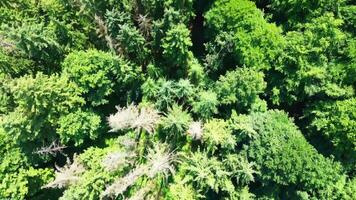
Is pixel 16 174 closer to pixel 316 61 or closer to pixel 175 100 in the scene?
pixel 175 100

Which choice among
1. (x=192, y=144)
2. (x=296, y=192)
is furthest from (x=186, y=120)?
(x=296, y=192)

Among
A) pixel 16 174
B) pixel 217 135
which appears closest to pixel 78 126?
pixel 16 174

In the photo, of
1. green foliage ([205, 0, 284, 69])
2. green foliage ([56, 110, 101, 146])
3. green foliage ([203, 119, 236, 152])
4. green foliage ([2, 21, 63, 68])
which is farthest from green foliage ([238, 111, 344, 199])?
green foliage ([2, 21, 63, 68])

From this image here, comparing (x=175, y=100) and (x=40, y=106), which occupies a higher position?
(x=175, y=100)

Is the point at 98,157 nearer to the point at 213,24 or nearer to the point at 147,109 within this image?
the point at 147,109

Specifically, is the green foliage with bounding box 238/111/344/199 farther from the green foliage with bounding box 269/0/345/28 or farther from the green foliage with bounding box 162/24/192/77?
the green foliage with bounding box 269/0/345/28

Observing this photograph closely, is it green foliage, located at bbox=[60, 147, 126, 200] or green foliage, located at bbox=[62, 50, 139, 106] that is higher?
green foliage, located at bbox=[62, 50, 139, 106]

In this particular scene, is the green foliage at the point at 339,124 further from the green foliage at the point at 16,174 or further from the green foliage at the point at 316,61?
the green foliage at the point at 16,174
